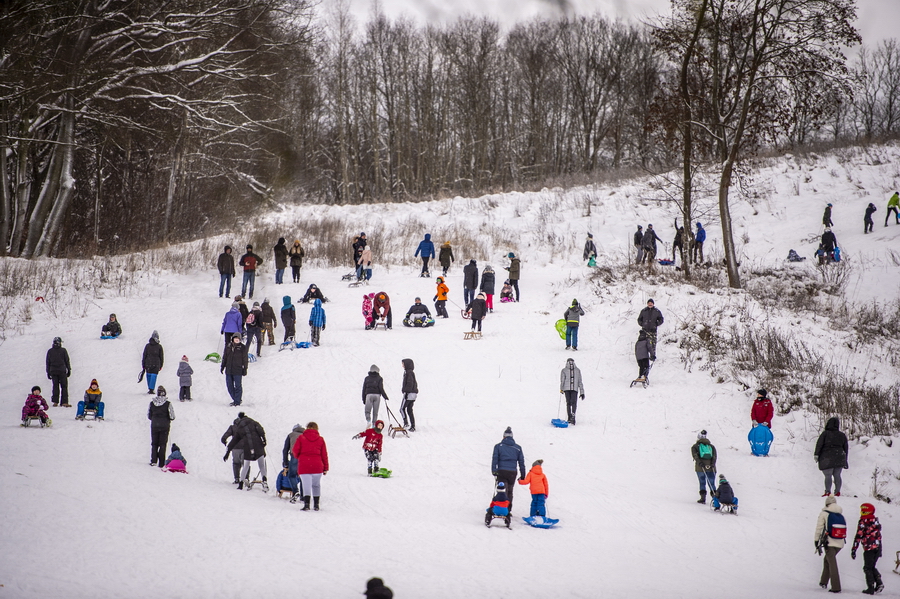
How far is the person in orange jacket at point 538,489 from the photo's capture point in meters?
8.74

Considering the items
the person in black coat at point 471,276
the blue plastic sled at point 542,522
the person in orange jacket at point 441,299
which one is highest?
Answer: the person in black coat at point 471,276

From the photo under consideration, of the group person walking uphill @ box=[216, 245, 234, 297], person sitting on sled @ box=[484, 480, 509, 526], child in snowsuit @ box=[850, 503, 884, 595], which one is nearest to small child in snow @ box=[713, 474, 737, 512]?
child in snowsuit @ box=[850, 503, 884, 595]

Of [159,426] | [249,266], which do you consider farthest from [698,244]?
[159,426]

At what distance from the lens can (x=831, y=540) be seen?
24.2 ft

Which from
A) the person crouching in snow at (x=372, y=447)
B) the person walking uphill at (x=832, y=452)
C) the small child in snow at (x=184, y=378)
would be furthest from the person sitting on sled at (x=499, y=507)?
the small child in snow at (x=184, y=378)

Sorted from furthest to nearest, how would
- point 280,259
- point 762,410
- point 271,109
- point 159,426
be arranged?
point 271,109 → point 280,259 → point 762,410 → point 159,426

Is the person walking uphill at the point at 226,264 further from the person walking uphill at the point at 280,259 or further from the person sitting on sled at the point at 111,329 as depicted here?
the person sitting on sled at the point at 111,329

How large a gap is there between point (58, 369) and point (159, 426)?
4.66 metres

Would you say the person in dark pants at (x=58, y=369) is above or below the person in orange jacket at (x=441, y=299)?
below

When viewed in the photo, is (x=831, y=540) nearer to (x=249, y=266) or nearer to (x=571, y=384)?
(x=571, y=384)

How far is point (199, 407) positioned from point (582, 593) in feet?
33.0

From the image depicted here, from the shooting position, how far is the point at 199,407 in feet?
45.8

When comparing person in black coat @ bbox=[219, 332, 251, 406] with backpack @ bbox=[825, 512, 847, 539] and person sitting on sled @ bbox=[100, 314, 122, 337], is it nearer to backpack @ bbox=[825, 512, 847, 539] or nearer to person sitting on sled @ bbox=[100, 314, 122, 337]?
person sitting on sled @ bbox=[100, 314, 122, 337]

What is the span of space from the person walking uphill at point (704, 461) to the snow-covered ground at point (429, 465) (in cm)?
38
